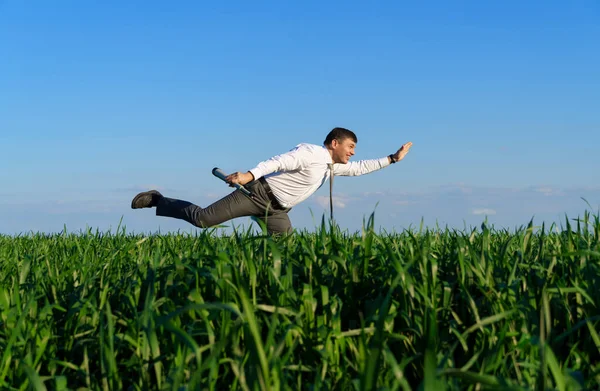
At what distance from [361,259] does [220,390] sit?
1.11 meters

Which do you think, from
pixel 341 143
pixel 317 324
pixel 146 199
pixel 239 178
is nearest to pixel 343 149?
pixel 341 143

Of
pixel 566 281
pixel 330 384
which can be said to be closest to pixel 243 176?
pixel 566 281

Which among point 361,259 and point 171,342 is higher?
point 361,259

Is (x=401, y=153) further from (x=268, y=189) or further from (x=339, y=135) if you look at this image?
(x=268, y=189)

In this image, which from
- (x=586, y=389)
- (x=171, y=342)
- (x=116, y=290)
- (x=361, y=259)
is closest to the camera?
(x=586, y=389)

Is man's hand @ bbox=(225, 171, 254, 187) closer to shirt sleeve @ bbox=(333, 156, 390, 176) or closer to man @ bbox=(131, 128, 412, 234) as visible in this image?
man @ bbox=(131, 128, 412, 234)

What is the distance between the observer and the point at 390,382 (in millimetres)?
2352

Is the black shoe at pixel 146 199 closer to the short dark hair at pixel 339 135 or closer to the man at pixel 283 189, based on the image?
the man at pixel 283 189

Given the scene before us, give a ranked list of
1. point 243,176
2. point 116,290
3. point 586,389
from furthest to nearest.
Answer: point 243,176
point 116,290
point 586,389

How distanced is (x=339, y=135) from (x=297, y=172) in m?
0.87

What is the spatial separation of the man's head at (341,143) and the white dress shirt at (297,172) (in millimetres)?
190

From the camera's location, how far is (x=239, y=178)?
28.1 ft

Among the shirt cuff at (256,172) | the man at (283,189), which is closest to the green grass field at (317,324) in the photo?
the shirt cuff at (256,172)

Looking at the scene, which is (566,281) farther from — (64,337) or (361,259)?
(64,337)
